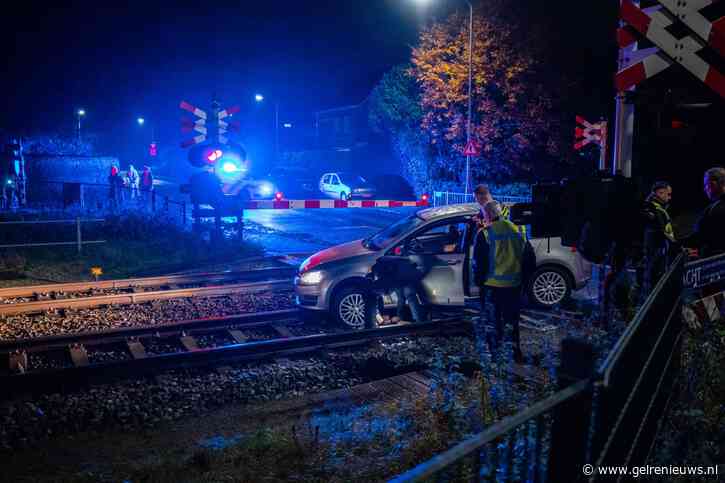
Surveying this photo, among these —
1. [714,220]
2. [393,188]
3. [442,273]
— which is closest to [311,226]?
[393,188]

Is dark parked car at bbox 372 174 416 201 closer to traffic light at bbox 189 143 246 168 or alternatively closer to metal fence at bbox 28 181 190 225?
metal fence at bbox 28 181 190 225

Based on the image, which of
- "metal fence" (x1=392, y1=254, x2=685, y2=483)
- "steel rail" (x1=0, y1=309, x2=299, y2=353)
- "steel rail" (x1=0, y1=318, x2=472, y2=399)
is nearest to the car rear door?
"steel rail" (x1=0, y1=309, x2=299, y2=353)

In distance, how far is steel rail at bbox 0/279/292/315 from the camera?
1002 centimetres

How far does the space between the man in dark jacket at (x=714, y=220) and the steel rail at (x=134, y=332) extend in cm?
547

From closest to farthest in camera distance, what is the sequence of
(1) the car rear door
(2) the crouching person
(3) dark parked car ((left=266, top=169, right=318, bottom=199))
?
(2) the crouching person → (1) the car rear door → (3) dark parked car ((left=266, top=169, right=318, bottom=199))

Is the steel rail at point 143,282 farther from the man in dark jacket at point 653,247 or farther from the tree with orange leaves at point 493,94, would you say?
the tree with orange leaves at point 493,94

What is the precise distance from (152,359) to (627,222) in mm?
5301

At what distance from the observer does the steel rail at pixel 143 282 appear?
11359 mm

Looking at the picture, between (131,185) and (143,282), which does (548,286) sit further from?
(131,185)

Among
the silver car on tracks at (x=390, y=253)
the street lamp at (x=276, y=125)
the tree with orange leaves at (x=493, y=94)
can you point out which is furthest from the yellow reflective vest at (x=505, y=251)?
the street lamp at (x=276, y=125)

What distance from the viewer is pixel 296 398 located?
641 centimetres

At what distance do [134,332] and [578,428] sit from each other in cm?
707

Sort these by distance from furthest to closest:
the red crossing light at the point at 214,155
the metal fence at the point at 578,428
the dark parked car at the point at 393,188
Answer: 1. the dark parked car at the point at 393,188
2. the red crossing light at the point at 214,155
3. the metal fence at the point at 578,428

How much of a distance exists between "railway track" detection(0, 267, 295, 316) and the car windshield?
9.30 feet
